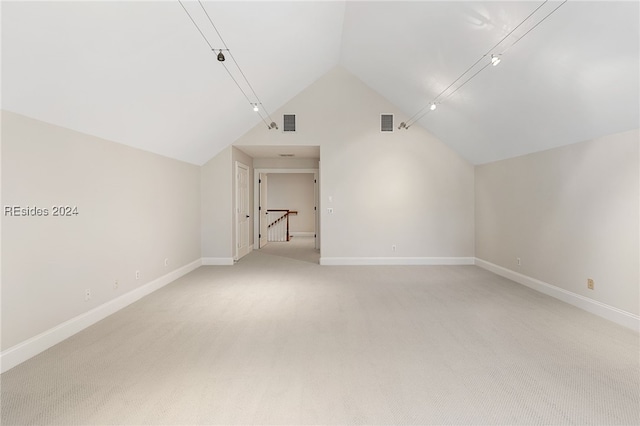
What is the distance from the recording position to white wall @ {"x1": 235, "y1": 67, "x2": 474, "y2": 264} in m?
6.68

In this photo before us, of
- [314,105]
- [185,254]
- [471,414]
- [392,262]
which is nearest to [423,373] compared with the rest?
[471,414]

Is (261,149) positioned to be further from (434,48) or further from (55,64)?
(55,64)

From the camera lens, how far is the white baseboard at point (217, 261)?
6762 mm

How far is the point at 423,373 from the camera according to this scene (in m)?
2.47

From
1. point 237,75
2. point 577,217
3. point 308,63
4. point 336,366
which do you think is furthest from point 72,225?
point 577,217

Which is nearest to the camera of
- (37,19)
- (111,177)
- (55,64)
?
(37,19)

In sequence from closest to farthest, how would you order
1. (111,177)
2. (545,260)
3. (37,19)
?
(37,19), (111,177), (545,260)

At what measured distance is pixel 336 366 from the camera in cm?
258

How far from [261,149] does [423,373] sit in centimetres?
577

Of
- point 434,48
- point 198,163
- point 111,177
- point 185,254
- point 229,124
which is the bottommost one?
point 185,254

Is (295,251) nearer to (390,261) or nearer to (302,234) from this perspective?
(390,261)

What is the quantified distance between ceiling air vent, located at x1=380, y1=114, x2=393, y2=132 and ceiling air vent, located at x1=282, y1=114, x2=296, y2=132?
71.0 inches

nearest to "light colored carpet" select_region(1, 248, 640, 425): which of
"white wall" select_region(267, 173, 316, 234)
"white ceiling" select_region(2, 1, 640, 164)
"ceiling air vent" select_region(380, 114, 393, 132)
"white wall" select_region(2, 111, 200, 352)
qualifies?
"white wall" select_region(2, 111, 200, 352)

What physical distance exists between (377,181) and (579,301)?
3798 millimetres
